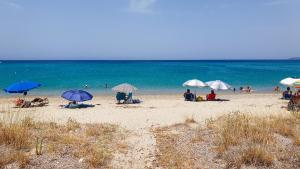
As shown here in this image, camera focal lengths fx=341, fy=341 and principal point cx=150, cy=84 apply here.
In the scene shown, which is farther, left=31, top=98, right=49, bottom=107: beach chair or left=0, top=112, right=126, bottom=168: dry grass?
left=31, top=98, right=49, bottom=107: beach chair

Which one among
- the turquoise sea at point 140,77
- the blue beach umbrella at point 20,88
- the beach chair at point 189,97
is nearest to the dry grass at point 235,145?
the blue beach umbrella at point 20,88

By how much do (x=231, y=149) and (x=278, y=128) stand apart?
2.43 meters

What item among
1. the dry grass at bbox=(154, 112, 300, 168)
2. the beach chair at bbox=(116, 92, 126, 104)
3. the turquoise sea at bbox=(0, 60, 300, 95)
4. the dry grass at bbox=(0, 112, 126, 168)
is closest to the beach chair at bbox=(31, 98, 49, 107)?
the turquoise sea at bbox=(0, 60, 300, 95)

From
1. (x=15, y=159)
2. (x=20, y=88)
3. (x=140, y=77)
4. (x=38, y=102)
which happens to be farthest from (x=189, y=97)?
(x=140, y=77)

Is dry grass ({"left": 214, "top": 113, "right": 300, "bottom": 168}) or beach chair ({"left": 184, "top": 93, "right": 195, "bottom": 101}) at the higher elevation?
dry grass ({"left": 214, "top": 113, "right": 300, "bottom": 168})

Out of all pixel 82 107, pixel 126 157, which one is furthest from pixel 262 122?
pixel 82 107

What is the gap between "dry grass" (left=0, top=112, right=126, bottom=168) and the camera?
734cm

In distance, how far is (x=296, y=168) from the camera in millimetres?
7164

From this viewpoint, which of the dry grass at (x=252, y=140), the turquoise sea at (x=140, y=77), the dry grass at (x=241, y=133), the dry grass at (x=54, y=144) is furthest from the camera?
the turquoise sea at (x=140, y=77)

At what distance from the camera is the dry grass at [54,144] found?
734cm

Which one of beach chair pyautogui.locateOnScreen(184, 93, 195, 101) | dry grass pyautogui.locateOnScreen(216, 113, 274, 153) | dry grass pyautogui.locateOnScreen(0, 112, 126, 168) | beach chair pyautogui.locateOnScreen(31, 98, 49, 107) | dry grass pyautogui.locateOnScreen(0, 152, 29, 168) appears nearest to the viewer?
dry grass pyautogui.locateOnScreen(0, 152, 29, 168)

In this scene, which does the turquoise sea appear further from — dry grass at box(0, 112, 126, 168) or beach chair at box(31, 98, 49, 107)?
dry grass at box(0, 112, 126, 168)

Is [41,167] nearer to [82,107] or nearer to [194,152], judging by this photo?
[194,152]

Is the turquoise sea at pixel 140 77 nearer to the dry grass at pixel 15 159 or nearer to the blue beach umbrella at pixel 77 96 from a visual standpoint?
the blue beach umbrella at pixel 77 96
